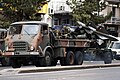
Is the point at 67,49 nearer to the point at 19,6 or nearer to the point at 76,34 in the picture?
the point at 76,34

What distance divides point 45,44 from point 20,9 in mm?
15990

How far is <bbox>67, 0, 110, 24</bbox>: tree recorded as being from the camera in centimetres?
4856

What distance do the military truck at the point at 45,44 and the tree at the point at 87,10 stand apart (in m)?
17.5

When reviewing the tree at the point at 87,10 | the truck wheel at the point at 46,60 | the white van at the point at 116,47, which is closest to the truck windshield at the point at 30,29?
the truck wheel at the point at 46,60

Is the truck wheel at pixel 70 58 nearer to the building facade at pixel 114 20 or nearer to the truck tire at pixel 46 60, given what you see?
the truck tire at pixel 46 60

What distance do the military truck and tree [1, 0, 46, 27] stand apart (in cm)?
1243

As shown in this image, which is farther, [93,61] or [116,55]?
[116,55]

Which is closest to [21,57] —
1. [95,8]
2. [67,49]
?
[67,49]

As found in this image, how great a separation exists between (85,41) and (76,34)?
79 centimetres

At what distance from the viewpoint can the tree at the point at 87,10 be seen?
48.6 m

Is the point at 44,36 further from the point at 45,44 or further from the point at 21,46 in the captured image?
the point at 21,46

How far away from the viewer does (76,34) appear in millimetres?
30125

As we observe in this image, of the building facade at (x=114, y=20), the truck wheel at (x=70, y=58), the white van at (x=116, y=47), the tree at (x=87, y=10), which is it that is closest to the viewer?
the truck wheel at (x=70, y=58)

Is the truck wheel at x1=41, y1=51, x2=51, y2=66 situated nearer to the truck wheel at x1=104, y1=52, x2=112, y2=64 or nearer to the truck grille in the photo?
the truck grille
